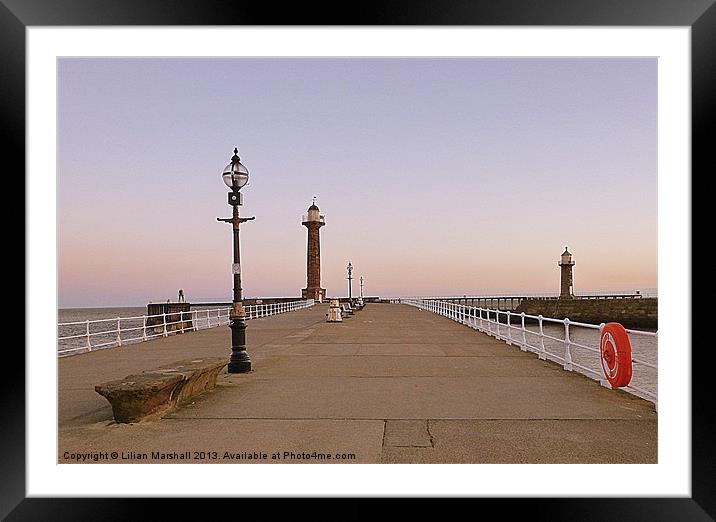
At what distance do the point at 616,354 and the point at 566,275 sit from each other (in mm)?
86997

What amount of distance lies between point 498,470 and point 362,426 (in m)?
1.91

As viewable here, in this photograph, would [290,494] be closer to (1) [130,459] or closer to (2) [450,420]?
(1) [130,459]

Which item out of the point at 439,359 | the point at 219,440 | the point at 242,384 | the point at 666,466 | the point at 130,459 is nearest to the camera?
the point at 666,466

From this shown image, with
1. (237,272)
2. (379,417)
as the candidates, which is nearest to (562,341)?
(379,417)

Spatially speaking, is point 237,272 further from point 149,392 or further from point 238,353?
point 149,392

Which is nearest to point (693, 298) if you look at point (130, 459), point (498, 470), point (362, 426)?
point (498, 470)

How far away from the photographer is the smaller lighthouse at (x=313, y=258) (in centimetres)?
7444

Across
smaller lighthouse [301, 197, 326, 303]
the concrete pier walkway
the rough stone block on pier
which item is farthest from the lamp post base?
smaller lighthouse [301, 197, 326, 303]

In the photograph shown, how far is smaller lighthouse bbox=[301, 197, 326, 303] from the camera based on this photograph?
2931 inches

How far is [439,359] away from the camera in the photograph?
13.1 meters
